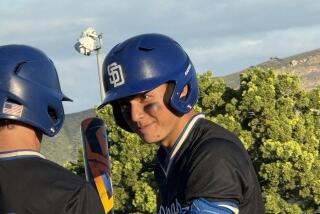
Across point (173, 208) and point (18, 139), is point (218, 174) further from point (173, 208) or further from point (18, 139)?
point (18, 139)

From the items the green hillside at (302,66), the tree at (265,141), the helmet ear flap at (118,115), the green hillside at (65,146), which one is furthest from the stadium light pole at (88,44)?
the green hillside at (302,66)

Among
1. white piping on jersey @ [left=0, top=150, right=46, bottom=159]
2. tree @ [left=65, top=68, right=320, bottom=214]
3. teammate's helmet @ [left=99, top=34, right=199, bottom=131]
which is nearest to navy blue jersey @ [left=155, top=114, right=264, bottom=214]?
teammate's helmet @ [left=99, top=34, right=199, bottom=131]

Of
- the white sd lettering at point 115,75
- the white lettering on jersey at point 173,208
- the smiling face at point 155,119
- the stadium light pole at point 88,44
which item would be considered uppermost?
the white sd lettering at point 115,75

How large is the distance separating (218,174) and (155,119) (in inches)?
22.1

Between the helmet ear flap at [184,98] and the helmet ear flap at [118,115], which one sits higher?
the helmet ear flap at [184,98]

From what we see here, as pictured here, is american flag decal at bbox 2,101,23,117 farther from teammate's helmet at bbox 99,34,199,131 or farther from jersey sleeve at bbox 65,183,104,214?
jersey sleeve at bbox 65,183,104,214

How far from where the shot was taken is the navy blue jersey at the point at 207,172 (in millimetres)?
3420

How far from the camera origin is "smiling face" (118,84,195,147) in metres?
3.85

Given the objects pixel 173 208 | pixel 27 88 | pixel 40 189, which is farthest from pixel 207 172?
pixel 27 88

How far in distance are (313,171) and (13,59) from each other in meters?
24.9

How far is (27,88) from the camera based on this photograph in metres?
3.86

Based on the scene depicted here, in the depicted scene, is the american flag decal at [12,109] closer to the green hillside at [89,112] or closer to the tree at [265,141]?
the tree at [265,141]

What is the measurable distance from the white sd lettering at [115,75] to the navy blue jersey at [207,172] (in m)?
0.40

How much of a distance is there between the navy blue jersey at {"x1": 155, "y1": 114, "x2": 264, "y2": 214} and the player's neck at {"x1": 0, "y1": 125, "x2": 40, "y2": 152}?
65 centimetres
